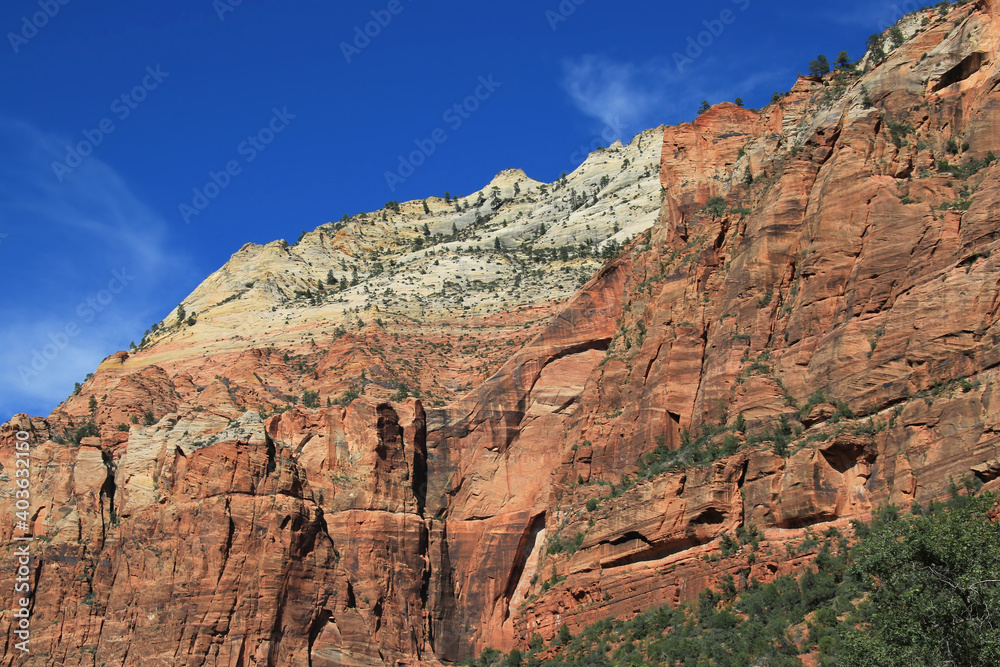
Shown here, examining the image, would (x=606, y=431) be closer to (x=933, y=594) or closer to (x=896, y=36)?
(x=896, y=36)

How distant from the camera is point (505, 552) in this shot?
247ft

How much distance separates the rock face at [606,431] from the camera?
181 ft

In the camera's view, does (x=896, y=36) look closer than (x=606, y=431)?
No

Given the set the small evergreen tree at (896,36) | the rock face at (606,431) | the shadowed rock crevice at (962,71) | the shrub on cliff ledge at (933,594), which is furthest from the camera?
the small evergreen tree at (896,36)

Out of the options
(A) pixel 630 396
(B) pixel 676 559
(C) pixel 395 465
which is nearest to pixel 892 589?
(B) pixel 676 559

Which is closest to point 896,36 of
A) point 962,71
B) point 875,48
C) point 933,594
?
point 875,48

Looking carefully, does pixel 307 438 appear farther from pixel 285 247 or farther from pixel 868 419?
pixel 285 247

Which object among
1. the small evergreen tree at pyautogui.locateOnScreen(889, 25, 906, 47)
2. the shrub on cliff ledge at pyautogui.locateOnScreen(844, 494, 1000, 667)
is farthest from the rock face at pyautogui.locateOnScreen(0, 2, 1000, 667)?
the shrub on cliff ledge at pyautogui.locateOnScreen(844, 494, 1000, 667)

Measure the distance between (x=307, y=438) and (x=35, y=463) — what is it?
1700 centimetres

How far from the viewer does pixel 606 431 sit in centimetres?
7194

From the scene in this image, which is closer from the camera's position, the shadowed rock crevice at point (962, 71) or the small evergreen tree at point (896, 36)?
the shadowed rock crevice at point (962, 71)

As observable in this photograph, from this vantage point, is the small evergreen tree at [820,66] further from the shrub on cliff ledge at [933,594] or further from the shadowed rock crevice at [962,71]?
the shrub on cliff ledge at [933,594]

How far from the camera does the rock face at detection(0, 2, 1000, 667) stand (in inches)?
2172

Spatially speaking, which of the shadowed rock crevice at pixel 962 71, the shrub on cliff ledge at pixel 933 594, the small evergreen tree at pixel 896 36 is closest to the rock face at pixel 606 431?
the shadowed rock crevice at pixel 962 71
